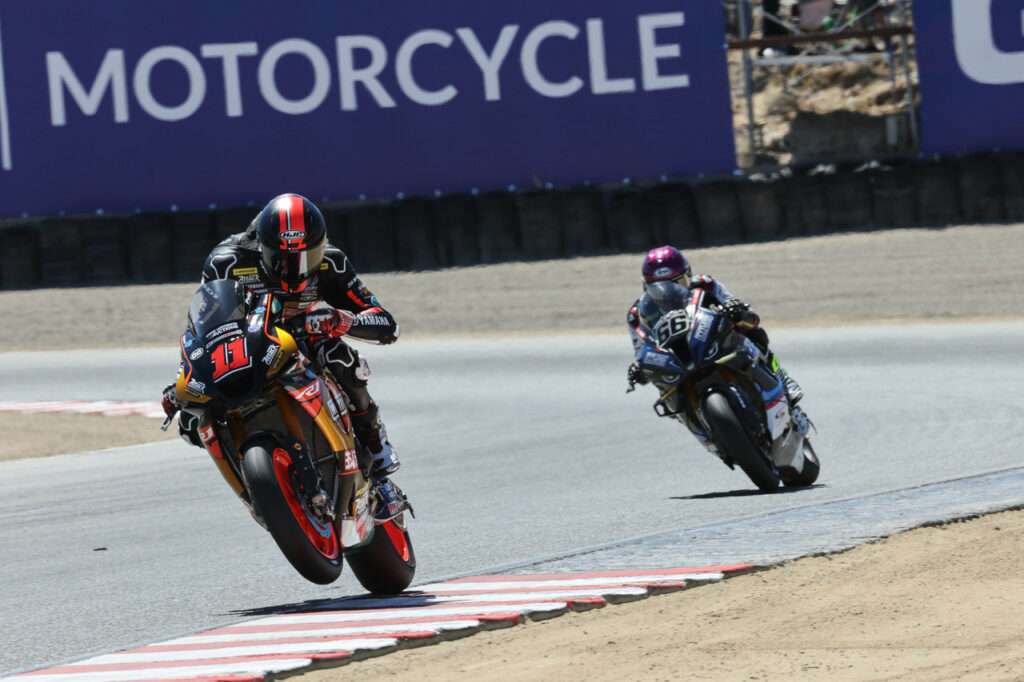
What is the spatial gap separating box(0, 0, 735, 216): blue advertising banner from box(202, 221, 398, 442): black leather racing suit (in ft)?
62.7

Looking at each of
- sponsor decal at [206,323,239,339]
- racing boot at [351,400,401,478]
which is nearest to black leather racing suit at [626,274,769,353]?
racing boot at [351,400,401,478]

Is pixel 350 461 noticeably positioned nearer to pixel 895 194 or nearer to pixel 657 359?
pixel 657 359

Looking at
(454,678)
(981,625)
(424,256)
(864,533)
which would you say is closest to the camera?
(454,678)

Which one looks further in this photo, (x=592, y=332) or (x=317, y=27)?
(x=317, y=27)

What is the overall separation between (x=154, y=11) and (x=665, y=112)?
8723mm

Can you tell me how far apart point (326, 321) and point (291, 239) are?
341mm

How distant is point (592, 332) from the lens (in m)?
21.3

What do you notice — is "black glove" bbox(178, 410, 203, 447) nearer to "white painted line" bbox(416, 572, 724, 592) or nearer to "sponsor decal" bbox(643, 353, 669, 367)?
"white painted line" bbox(416, 572, 724, 592)

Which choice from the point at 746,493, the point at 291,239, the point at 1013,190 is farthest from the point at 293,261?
the point at 1013,190

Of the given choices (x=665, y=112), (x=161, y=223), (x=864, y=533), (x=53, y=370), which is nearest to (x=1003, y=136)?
(x=665, y=112)

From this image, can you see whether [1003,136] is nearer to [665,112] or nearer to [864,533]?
[665,112]

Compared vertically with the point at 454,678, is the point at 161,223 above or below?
above

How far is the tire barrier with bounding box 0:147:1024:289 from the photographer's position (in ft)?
78.4

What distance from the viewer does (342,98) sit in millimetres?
25438
